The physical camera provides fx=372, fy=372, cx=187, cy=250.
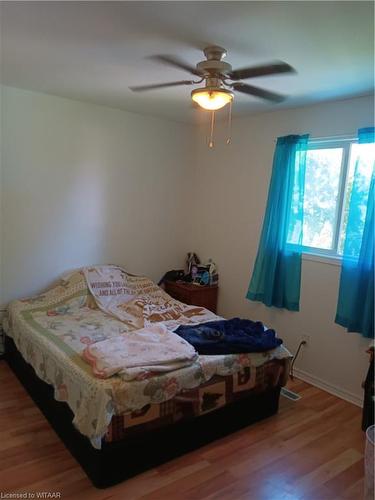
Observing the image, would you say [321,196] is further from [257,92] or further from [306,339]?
[306,339]

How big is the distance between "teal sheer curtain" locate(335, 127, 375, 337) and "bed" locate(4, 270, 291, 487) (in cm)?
67

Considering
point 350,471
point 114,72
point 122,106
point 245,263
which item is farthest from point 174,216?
point 350,471

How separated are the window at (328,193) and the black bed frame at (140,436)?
4.49ft

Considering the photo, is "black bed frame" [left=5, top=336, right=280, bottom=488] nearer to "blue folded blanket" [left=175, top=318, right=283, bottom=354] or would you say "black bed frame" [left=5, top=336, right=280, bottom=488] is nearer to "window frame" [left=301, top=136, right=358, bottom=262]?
"blue folded blanket" [left=175, top=318, right=283, bottom=354]

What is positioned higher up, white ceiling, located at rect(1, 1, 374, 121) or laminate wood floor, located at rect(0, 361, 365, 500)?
white ceiling, located at rect(1, 1, 374, 121)

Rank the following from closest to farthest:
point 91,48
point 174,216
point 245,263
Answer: point 91,48, point 245,263, point 174,216

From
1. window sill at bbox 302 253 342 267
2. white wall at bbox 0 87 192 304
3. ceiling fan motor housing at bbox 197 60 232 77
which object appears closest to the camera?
ceiling fan motor housing at bbox 197 60 232 77

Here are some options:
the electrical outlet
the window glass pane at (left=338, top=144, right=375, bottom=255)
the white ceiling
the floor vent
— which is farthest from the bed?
the white ceiling

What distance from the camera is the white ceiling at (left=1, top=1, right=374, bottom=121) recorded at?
1.73 meters

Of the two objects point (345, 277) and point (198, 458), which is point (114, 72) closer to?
point (345, 277)

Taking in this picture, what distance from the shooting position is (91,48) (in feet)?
7.28

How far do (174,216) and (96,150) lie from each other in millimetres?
1221

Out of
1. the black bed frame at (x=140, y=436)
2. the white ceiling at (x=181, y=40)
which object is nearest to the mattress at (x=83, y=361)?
the black bed frame at (x=140, y=436)

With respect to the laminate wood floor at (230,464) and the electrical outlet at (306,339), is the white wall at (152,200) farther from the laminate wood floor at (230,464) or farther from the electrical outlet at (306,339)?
the laminate wood floor at (230,464)
